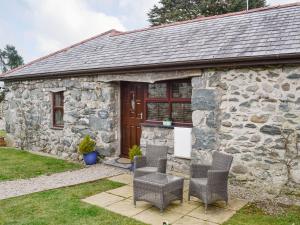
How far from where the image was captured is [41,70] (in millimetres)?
11141

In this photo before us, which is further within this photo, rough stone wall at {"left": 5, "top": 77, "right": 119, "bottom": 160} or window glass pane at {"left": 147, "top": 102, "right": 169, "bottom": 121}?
rough stone wall at {"left": 5, "top": 77, "right": 119, "bottom": 160}

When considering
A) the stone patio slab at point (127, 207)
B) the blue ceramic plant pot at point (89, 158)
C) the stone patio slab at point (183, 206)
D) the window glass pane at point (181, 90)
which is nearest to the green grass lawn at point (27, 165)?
the blue ceramic plant pot at point (89, 158)

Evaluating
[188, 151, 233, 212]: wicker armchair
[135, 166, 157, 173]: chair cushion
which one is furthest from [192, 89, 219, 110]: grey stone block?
[135, 166, 157, 173]: chair cushion

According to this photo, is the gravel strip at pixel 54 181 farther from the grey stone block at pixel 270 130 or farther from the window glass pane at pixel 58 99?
the grey stone block at pixel 270 130

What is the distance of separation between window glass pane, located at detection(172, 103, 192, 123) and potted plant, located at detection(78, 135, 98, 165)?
2.81 m

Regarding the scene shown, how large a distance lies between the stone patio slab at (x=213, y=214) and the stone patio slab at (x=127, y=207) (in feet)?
2.92

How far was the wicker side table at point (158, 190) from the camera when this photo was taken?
5.00 metres

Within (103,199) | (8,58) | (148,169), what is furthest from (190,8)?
(8,58)

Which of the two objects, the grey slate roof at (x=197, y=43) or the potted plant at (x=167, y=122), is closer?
the grey slate roof at (x=197, y=43)

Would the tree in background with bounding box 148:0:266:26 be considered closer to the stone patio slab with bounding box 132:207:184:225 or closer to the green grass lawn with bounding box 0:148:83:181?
the green grass lawn with bounding box 0:148:83:181

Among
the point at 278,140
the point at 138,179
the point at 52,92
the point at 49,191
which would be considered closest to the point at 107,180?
the point at 49,191

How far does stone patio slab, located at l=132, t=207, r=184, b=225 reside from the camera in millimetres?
4715

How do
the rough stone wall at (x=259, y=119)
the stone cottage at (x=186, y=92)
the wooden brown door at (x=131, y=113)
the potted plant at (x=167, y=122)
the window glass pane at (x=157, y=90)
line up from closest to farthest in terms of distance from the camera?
the rough stone wall at (x=259, y=119), the stone cottage at (x=186, y=92), the potted plant at (x=167, y=122), the window glass pane at (x=157, y=90), the wooden brown door at (x=131, y=113)

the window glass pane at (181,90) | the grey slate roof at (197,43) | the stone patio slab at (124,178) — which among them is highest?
the grey slate roof at (197,43)
